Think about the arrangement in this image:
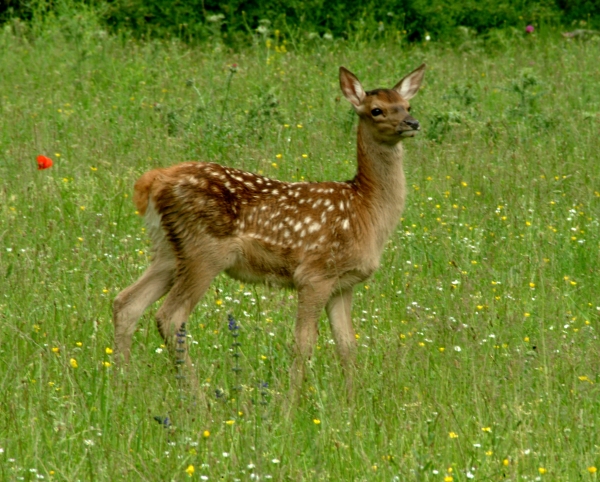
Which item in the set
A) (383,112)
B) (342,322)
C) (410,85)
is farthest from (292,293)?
(410,85)

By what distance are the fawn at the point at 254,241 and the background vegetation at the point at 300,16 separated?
6.96m

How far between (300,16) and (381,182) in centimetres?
785

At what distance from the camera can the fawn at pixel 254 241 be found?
19.7ft

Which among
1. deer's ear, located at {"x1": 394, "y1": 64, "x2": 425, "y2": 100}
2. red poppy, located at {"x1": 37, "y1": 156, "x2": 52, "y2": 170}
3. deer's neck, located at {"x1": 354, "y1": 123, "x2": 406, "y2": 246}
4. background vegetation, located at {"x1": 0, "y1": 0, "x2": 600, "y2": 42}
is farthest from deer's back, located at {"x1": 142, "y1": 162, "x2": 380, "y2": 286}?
background vegetation, located at {"x1": 0, "y1": 0, "x2": 600, "y2": 42}

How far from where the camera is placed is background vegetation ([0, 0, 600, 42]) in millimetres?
13516

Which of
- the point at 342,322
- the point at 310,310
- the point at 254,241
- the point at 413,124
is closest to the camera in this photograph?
the point at 310,310

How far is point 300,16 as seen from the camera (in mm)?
13945

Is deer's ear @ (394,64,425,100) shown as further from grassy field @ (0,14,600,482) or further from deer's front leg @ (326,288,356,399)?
deer's front leg @ (326,288,356,399)

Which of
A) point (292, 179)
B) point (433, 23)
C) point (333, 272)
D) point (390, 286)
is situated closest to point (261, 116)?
point (292, 179)

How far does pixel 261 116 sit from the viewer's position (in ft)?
32.3

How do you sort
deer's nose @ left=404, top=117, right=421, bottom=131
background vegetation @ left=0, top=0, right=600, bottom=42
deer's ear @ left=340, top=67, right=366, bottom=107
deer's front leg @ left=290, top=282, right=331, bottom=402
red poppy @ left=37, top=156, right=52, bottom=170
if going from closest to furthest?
1. deer's front leg @ left=290, top=282, right=331, bottom=402
2. deer's nose @ left=404, top=117, right=421, bottom=131
3. deer's ear @ left=340, top=67, right=366, bottom=107
4. red poppy @ left=37, top=156, right=52, bottom=170
5. background vegetation @ left=0, top=0, right=600, bottom=42

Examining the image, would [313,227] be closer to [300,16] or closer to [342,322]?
[342,322]

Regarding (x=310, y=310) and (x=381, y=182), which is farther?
(x=381, y=182)

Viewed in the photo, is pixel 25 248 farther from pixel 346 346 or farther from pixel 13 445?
pixel 13 445
